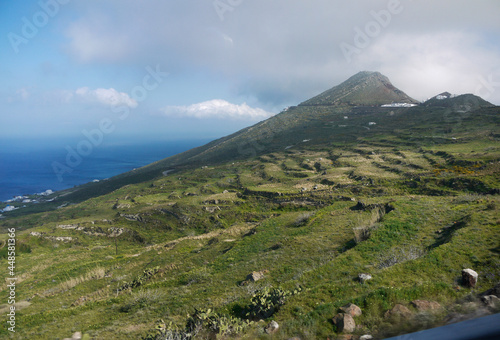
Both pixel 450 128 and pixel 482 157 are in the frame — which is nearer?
pixel 482 157

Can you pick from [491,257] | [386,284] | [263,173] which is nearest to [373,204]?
[491,257]

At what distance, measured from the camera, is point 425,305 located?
6.25 metres

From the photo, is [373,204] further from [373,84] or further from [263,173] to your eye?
[373,84]

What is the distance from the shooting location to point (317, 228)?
63.1 feet

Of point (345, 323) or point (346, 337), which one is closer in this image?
point (346, 337)

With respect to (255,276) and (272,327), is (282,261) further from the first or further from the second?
(272,327)

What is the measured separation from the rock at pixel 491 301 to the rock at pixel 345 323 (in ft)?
9.80

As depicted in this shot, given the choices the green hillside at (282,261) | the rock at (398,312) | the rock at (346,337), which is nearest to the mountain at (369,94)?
the green hillside at (282,261)

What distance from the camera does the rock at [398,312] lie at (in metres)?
5.81

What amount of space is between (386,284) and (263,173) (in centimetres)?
5890

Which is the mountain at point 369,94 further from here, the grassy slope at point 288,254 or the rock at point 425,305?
the rock at point 425,305

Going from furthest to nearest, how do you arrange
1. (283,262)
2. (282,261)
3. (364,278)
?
(282,261)
(283,262)
(364,278)

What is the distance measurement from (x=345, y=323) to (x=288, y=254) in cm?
924

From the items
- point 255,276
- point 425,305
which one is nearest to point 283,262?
point 255,276
